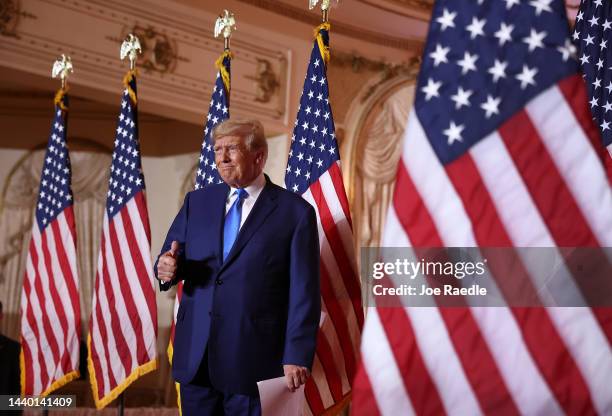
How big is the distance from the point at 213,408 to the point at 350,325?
1375mm

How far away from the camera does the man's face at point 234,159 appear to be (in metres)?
3.31

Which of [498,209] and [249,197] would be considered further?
[249,197]

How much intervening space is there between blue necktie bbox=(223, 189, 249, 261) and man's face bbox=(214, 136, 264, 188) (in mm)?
59

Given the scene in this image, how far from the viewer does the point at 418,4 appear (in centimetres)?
991

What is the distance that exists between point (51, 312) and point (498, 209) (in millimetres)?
4487

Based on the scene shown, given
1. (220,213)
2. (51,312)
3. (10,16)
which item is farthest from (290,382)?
(10,16)

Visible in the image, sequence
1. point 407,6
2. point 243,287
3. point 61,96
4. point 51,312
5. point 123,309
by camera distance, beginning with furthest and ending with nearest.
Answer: point 407,6
point 61,96
point 51,312
point 123,309
point 243,287

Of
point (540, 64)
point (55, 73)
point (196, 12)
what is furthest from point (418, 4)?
point (540, 64)

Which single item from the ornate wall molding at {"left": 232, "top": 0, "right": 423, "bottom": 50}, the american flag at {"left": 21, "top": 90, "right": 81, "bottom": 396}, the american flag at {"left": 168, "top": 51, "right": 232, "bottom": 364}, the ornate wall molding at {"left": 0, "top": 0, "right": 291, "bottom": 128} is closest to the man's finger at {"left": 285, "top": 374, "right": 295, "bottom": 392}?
the american flag at {"left": 168, "top": 51, "right": 232, "bottom": 364}

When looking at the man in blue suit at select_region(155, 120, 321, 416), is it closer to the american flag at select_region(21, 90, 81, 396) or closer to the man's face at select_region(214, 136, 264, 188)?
the man's face at select_region(214, 136, 264, 188)

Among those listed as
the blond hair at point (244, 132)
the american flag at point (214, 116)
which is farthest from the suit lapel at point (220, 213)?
the american flag at point (214, 116)

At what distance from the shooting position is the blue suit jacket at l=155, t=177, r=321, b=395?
126 inches

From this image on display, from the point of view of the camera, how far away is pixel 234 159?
332 cm

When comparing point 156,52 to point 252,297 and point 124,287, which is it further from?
point 252,297
